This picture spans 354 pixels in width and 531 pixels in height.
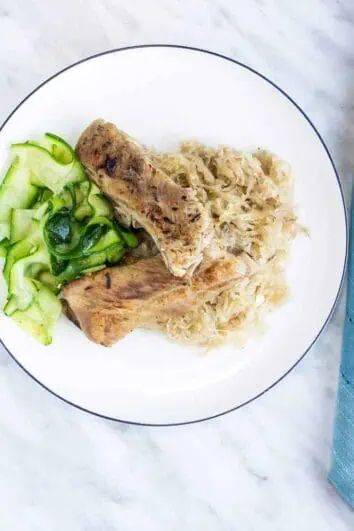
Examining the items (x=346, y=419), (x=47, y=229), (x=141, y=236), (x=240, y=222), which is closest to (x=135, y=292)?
(x=141, y=236)

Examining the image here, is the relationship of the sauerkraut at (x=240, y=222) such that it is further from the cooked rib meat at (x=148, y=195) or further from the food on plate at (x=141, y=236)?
the cooked rib meat at (x=148, y=195)

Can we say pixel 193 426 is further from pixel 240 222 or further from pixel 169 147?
pixel 169 147

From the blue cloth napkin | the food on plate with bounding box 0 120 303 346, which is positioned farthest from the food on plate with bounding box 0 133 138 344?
the blue cloth napkin

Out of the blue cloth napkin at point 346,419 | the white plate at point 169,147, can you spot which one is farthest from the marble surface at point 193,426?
the white plate at point 169,147

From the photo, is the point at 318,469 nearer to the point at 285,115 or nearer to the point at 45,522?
the point at 45,522

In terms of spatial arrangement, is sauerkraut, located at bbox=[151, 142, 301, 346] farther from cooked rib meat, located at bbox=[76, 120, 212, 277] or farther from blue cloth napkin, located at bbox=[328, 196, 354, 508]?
blue cloth napkin, located at bbox=[328, 196, 354, 508]
